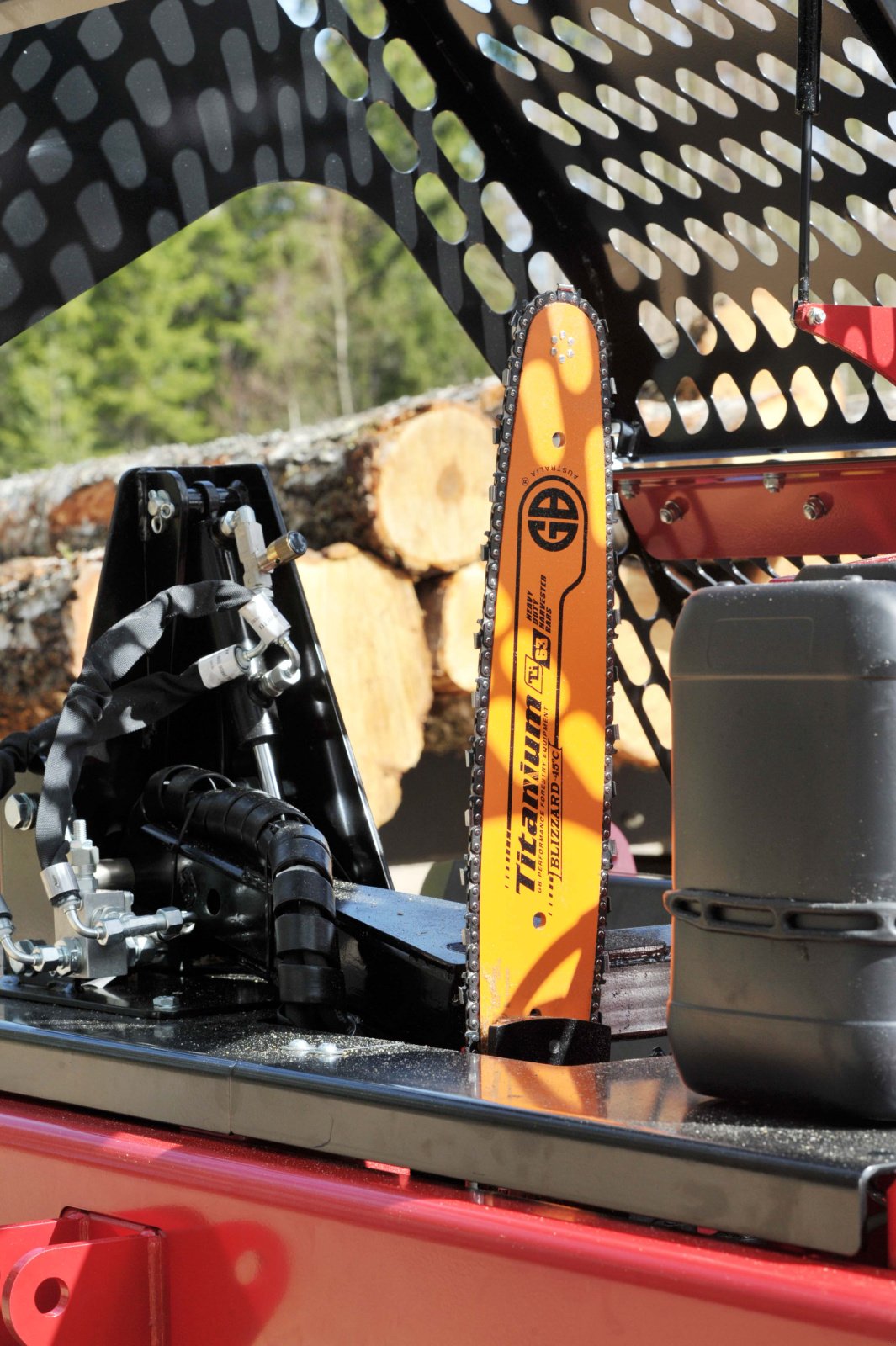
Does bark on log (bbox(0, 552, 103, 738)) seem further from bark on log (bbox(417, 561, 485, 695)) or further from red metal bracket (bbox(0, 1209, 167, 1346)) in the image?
red metal bracket (bbox(0, 1209, 167, 1346))

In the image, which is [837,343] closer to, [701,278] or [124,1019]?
[701,278]

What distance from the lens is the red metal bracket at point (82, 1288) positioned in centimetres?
152

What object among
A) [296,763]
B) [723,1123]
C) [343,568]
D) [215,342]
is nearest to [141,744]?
[296,763]

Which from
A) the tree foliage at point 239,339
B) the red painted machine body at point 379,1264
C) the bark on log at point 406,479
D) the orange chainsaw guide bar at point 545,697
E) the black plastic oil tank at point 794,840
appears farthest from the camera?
the tree foliage at point 239,339

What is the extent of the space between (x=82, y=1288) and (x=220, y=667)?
955mm

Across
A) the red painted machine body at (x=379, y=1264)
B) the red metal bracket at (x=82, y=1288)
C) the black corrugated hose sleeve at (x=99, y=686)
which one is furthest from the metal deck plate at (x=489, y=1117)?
the black corrugated hose sleeve at (x=99, y=686)

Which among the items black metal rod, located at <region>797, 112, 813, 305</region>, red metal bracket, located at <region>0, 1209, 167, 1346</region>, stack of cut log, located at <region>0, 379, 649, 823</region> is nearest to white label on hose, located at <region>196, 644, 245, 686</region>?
red metal bracket, located at <region>0, 1209, 167, 1346</region>

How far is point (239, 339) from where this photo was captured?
78.9 ft

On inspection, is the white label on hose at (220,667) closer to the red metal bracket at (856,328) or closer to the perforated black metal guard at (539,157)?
the perforated black metal guard at (539,157)

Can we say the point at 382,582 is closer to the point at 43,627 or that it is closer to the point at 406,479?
the point at 406,479

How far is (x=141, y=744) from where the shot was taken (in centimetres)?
250

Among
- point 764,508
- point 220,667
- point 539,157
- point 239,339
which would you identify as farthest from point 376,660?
point 239,339

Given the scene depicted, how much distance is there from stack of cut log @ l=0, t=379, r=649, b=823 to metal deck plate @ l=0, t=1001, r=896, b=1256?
3.28m

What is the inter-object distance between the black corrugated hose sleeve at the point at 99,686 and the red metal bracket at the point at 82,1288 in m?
0.61
